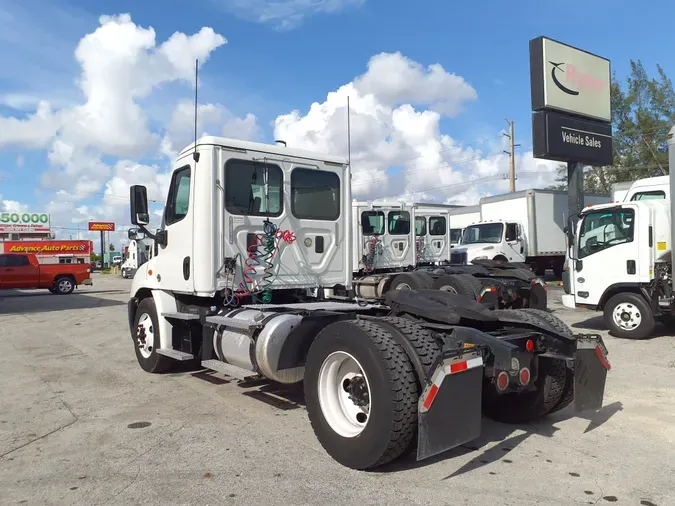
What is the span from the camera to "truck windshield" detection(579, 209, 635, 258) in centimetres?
923

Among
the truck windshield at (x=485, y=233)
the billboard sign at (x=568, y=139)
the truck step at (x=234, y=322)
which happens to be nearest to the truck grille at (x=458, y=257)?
the truck windshield at (x=485, y=233)

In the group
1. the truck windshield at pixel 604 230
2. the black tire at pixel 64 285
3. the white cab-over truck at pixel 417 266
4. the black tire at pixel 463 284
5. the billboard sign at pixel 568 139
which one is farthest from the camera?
the black tire at pixel 64 285

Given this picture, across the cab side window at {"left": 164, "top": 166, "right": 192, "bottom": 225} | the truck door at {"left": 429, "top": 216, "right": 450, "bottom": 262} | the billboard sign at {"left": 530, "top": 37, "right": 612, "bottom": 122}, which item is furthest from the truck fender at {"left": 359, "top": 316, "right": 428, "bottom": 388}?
the billboard sign at {"left": 530, "top": 37, "right": 612, "bottom": 122}

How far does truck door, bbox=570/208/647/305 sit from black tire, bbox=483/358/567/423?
213 inches

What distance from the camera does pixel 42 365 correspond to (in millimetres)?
7980

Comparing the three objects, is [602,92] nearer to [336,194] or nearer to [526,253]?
[526,253]

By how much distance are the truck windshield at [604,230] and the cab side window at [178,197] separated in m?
7.21

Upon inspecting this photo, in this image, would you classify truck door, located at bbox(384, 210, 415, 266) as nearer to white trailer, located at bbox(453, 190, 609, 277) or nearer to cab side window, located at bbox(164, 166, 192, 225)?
white trailer, located at bbox(453, 190, 609, 277)

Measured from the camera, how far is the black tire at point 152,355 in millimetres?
6715

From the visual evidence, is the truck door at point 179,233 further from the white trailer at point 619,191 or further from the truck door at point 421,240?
the white trailer at point 619,191

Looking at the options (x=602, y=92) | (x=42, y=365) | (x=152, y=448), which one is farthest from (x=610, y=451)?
(x=602, y=92)

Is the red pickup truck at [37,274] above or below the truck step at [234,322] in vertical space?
above

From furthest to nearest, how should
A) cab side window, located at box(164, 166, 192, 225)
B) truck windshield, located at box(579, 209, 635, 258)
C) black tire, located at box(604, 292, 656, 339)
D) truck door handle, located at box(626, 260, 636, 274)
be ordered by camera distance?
truck windshield, located at box(579, 209, 635, 258)
truck door handle, located at box(626, 260, 636, 274)
black tire, located at box(604, 292, 656, 339)
cab side window, located at box(164, 166, 192, 225)

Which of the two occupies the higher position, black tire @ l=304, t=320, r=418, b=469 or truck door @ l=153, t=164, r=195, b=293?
truck door @ l=153, t=164, r=195, b=293
